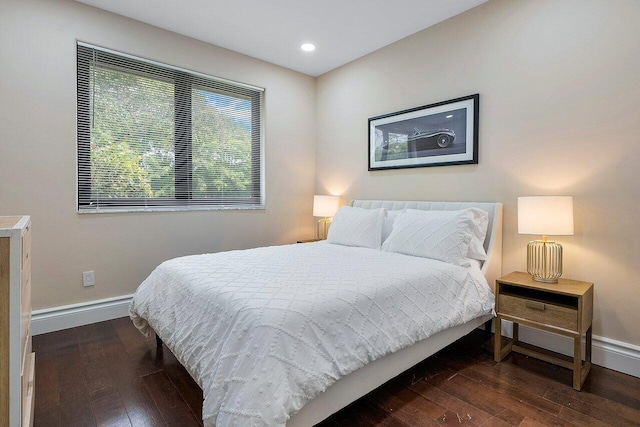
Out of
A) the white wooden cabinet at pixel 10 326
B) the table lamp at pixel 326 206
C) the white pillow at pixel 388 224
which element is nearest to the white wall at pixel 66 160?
the table lamp at pixel 326 206

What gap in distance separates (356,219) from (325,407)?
6.20ft

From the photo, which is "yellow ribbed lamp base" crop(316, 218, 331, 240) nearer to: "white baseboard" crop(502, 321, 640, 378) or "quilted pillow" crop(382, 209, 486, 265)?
"quilted pillow" crop(382, 209, 486, 265)

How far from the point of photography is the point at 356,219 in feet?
10.2

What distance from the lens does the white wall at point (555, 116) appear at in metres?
2.06

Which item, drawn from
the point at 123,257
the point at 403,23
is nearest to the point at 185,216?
the point at 123,257

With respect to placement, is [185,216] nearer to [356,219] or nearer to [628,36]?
[356,219]

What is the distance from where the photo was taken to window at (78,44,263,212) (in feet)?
9.23

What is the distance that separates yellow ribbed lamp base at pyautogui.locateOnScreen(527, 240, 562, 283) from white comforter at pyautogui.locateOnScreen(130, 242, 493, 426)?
33 centimetres

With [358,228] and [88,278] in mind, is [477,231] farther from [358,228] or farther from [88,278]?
[88,278]

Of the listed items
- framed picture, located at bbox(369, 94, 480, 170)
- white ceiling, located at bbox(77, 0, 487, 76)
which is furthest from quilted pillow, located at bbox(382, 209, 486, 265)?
white ceiling, located at bbox(77, 0, 487, 76)

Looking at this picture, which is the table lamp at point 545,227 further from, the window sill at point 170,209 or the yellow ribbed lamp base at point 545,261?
the window sill at point 170,209

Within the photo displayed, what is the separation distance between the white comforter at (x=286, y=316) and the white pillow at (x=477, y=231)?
154mm

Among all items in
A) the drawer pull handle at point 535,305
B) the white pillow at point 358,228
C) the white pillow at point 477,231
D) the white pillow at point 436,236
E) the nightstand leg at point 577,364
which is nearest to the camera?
the nightstand leg at point 577,364

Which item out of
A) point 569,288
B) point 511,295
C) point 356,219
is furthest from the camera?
point 356,219
